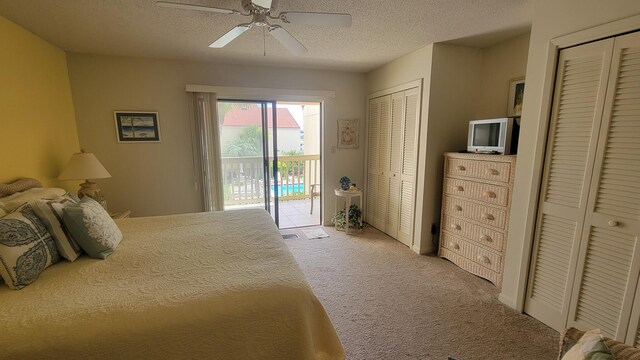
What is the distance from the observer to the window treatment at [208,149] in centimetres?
340

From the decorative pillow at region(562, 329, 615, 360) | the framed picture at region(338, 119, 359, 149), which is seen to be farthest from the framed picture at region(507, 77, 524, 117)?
the decorative pillow at region(562, 329, 615, 360)

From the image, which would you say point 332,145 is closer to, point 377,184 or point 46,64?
point 377,184

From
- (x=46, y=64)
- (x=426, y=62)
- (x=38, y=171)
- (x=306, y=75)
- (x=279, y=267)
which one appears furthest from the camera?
(x=306, y=75)

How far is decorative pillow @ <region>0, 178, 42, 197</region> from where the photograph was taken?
189 cm

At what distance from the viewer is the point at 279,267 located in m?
1.47

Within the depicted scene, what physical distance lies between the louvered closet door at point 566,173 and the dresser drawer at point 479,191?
424mm

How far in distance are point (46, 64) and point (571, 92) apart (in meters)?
4.37

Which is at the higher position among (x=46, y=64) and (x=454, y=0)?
(x=454, y=0)

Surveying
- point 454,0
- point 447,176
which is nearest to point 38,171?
point 454,0

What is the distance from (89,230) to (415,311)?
7.54ft

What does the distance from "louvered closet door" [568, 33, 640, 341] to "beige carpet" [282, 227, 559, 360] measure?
449 millimetres

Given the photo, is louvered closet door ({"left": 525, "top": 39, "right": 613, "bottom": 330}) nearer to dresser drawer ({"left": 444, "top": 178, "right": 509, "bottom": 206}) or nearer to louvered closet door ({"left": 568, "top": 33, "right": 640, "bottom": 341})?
louvered closet door ({"left": 568, "top": 33, "right": 640, "bottom": 341})

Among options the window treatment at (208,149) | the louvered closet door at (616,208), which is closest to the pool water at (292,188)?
the window treatment at (208,149)

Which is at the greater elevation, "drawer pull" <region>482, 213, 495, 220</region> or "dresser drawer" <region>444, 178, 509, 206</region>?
"dresser drawer" <region>444, 178, 509, 206</region>
